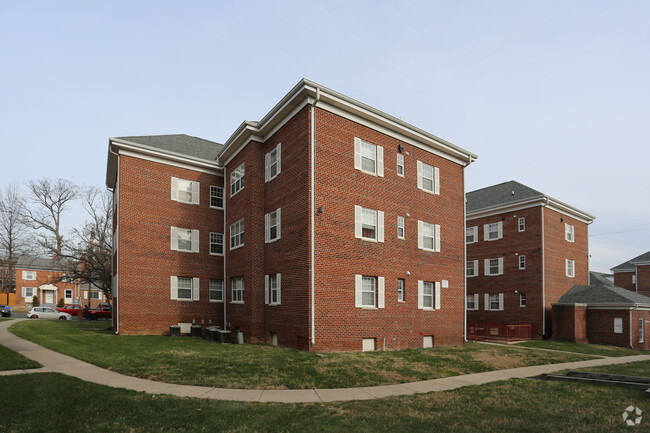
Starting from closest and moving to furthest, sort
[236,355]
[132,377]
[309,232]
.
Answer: [132,377] → [236,355] → [309,232]

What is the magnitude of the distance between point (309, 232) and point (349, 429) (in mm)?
9958

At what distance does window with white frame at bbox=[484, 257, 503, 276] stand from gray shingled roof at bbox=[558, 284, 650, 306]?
15.7ft

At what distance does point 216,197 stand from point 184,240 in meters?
3.31

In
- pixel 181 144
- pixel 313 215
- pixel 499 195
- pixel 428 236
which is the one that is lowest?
pixel 428 236

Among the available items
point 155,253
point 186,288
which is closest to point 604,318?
point 186,288

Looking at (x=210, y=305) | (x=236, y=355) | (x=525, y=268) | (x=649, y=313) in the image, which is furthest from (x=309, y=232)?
(x=649, y=313)

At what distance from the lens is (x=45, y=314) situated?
41.8 metres

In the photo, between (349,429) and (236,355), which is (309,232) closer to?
(236,355)

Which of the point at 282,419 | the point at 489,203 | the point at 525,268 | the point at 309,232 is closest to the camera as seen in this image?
the point at 282,419

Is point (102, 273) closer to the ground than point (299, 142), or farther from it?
closer to the ground

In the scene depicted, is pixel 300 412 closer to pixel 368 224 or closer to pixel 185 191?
pixel 368 224

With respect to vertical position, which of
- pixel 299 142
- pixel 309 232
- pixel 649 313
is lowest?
pixel 649 313

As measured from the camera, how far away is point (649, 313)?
28312 millimetres

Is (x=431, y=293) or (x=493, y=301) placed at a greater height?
(x=431, y=293)
